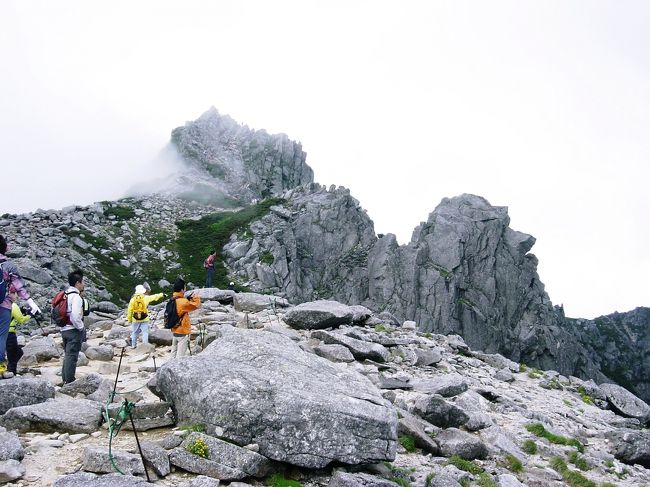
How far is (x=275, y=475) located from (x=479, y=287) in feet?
309

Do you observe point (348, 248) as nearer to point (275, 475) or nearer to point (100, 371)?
point (100, 371)

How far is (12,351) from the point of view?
48.5ft

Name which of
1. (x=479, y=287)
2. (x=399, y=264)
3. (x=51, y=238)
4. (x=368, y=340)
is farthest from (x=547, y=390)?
(x=479, y=287)

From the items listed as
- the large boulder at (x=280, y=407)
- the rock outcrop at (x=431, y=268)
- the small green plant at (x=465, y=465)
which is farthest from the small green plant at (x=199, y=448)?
the rock outcrop at (x=431, y=268)

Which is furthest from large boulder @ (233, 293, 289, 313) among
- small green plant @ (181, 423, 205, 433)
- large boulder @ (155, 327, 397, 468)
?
small green plant @ (181, 423, 205, 433)

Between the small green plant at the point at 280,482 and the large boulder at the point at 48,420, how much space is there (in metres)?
4.26

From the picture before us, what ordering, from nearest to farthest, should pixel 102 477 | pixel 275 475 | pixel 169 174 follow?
pixel 102 477, pixel 275 475, pixel 169 174

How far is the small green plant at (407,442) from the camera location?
1229 centimetres

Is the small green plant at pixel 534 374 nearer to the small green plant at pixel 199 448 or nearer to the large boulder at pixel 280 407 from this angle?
the large boulder at pixel 280 407

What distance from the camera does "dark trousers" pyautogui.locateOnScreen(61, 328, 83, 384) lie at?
46.5 feet

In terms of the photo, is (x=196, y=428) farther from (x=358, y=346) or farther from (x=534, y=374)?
(x=534, y=374)

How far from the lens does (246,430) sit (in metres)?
9.15

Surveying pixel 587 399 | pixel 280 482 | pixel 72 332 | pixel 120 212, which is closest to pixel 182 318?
pixel 72 332

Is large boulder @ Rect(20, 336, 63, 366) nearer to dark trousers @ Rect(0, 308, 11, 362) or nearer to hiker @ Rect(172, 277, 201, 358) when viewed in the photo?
dark trousers @ Rect(0, 308, 11, 362)
